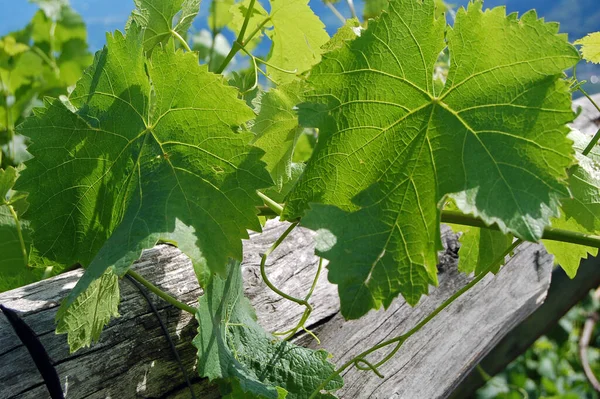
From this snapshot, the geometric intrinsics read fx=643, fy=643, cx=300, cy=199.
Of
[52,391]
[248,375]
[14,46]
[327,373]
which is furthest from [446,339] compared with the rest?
[14,46]

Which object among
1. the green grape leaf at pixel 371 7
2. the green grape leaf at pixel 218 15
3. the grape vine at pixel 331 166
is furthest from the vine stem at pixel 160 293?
the green grape leaf at pixel 371 7

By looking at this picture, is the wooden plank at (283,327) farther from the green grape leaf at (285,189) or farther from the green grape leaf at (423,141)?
the green grape leaf at (423,141)

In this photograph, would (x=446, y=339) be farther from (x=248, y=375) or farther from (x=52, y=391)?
(x=52, y=391)

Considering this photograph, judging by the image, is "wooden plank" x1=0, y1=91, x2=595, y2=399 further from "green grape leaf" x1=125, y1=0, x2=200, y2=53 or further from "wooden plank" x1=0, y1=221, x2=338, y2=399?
"green grape leaf" x1=125, y1=0, x2=200, y2=53

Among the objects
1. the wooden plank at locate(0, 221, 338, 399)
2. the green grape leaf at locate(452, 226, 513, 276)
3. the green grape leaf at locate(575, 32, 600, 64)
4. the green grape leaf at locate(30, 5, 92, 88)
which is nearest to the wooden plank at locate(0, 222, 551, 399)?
the wooden plank at locate(0, 221, 338, 399)

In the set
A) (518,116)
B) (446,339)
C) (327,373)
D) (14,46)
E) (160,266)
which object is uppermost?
(14,46)

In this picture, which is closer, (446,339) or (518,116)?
(518,116)
